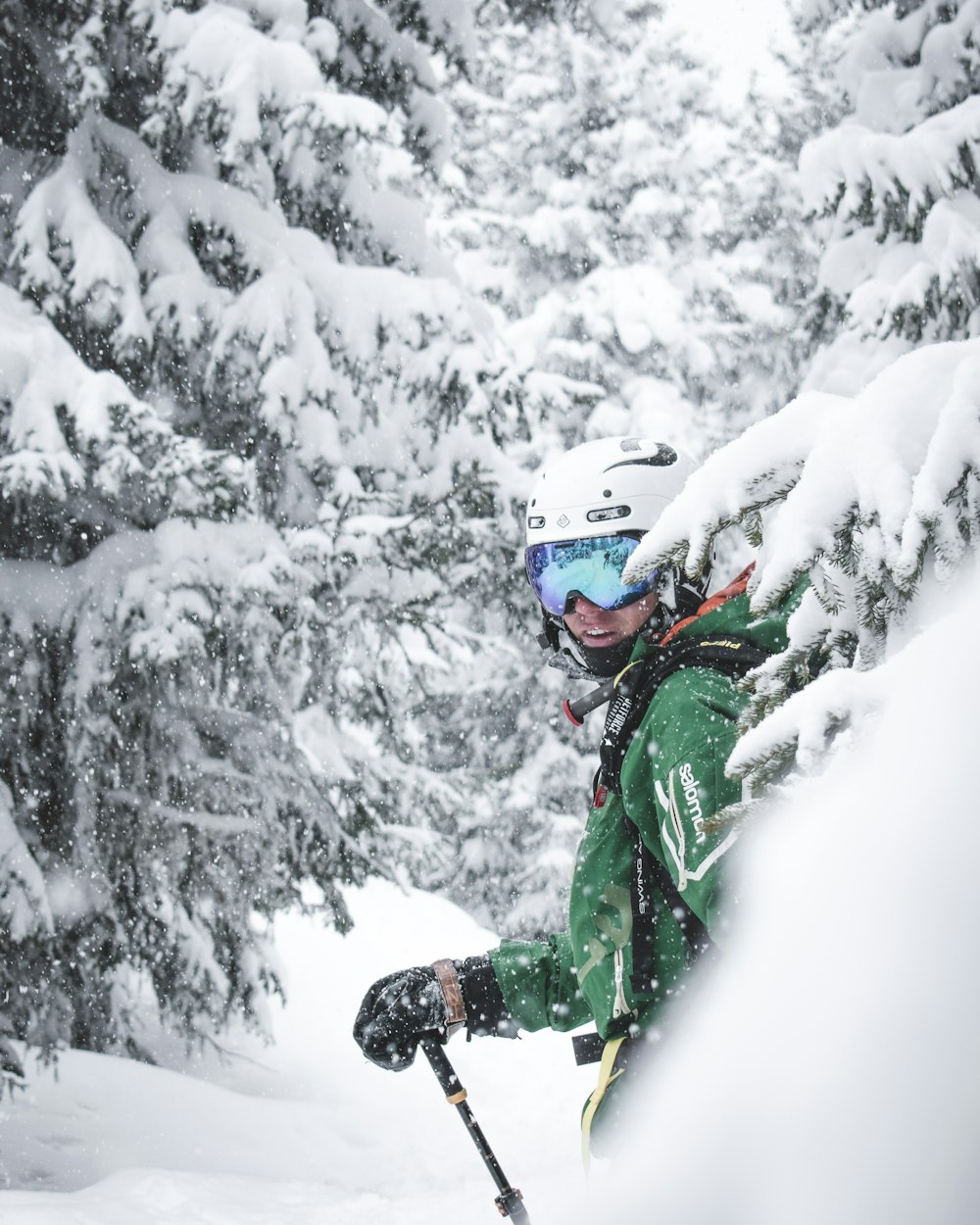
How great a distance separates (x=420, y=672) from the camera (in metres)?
8.39

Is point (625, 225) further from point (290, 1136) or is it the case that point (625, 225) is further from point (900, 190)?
point (290, 1136)

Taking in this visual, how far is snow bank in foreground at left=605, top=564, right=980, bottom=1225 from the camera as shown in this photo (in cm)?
69

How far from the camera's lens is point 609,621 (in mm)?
3043

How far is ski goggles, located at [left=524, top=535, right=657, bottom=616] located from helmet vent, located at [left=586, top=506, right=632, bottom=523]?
71mm

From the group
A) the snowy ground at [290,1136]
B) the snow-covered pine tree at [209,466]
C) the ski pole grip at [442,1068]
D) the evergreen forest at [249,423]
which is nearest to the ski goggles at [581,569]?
the ski pole grip at [442,1068]

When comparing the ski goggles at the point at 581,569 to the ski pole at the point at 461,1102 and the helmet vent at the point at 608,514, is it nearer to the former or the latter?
the helmet vent at the point at 608,514

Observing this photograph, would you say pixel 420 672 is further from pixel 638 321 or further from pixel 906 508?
pixel 638 321

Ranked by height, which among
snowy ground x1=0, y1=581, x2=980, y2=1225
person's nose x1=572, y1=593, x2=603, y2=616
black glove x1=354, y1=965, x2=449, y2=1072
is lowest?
black glove x1=354, y1=965, x2=449, y2=1072

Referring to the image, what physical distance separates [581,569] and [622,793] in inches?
43.0

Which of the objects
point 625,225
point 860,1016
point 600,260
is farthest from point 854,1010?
point 625,225

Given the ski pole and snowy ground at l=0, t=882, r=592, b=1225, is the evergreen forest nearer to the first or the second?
snowy ground at l=0, t=882, r=592, b=1225

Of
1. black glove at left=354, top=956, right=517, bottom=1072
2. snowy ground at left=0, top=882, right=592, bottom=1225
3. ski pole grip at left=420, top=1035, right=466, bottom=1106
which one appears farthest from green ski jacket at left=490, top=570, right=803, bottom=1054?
snowy ground at left=0, top=882, right=592, bottom=1225

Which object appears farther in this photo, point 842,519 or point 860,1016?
point 842,519

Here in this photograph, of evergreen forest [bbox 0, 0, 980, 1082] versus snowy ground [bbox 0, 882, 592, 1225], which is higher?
evergreen forest [bbox 0, 0, 980, 1082]
